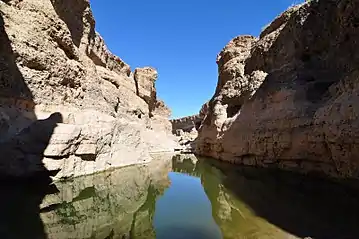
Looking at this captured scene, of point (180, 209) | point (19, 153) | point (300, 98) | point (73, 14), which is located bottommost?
A: point (180, 209)

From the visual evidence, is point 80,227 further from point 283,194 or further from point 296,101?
point 296,101

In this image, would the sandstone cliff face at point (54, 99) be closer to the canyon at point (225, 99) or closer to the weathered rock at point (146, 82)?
the canyon at point (225, 99)

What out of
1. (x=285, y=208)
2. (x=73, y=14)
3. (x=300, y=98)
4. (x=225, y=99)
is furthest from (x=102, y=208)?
(x=73, y=14)

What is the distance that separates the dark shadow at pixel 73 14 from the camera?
1596cm

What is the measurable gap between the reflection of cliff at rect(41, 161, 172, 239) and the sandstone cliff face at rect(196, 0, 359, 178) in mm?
5717

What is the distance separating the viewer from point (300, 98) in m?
11.0

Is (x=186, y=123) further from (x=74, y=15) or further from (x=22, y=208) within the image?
(x=22, y=208)

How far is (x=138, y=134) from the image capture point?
1542cm

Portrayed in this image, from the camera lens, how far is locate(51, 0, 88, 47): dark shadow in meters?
16.0

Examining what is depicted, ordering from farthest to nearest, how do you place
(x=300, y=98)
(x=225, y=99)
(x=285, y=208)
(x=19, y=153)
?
(x=225, y=99) < (x=300, y=98) < (x=19, y=153) < (x=285, y=208)

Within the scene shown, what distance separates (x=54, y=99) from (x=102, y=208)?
29.1 ft

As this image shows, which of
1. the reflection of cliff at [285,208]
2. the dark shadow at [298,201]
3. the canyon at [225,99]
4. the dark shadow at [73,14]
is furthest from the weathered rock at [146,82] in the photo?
the reflection of cliff at [285,208]

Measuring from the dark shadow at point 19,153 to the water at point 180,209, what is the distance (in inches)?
1.6

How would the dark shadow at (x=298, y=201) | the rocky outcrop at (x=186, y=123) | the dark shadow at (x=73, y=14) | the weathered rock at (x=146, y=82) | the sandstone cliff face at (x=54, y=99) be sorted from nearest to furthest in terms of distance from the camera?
1. the dark shadow at (x=298, y=201)
2. the sandstone cliff face at (x=54, y=99)
3. the dark shadow at (x=73, y=14)
4. the weathered rock at (x=146, y=82)
5. the rocky outcrop at (x=186, y=123)
